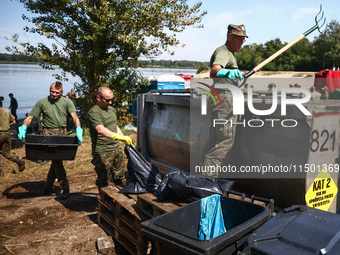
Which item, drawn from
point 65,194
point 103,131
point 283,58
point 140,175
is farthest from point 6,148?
point 283,58

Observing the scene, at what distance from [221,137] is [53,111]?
353cm

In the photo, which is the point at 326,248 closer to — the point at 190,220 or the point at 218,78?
the point at 190,220

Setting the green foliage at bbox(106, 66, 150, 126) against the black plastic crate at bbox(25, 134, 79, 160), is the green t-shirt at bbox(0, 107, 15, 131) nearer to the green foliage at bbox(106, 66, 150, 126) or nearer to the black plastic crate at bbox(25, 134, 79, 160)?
the black plastic crate at bbox(25, 134, 79, 160)

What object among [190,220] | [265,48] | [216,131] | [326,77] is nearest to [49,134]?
[216,131]

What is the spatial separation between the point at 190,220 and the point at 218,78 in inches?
72.2

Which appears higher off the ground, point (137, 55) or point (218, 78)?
point (137, 55)

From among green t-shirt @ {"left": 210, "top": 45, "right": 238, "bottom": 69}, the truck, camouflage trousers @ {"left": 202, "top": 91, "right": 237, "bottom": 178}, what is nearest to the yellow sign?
camouflage trousers @ {"left": 202, "top": 91, "right": 237, "bottom": 178}

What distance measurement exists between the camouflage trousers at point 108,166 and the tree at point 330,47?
192ft

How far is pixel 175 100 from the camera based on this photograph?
4.52 m

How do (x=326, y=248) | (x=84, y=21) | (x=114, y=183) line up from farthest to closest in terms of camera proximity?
1. (x=84, y=21)
2. (x=114, y=183)
3. (x=326, y=248)

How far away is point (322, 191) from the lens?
3.05m

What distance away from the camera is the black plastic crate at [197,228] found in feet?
6.59

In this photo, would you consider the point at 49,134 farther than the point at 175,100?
Yes

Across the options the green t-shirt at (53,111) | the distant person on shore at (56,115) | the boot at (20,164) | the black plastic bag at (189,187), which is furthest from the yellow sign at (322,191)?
the boot at (20,164)
